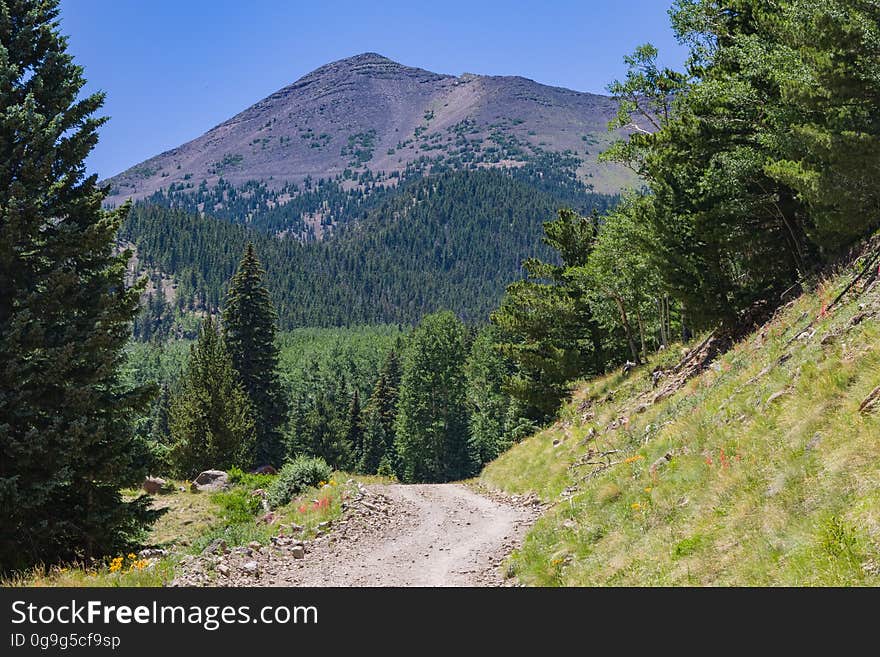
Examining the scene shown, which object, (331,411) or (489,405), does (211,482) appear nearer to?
(331,411)

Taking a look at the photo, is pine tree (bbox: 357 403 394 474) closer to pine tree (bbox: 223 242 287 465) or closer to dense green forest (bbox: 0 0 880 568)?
pine tree (bbox: 223 242 287 465)

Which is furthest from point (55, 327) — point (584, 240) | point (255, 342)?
point (255, 342)

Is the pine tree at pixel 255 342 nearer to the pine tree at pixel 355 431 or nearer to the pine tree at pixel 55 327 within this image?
the pine tree at pixel 355 431

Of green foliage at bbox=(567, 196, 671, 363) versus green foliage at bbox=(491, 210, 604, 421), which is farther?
green foliage at bbox=(491, 210, 604, 421)

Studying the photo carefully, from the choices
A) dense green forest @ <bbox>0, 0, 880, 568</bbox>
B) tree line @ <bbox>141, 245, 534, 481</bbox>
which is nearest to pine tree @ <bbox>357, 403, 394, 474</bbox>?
tree line @ <bbox>141, 245, 534, 481</bbox>

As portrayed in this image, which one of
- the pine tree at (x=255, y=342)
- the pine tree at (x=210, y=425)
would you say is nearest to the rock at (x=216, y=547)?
the pine tree at (x=210, y=425)

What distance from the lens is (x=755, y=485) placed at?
7789 mm

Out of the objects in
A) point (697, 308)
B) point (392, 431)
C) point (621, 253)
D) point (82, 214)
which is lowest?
point (392, 431)

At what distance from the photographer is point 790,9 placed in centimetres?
1673

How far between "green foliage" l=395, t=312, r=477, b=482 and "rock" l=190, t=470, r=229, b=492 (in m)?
36.0

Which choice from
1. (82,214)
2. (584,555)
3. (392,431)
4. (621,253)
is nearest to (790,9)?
(621,253)

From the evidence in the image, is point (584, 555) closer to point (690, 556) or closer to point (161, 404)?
point (690, 556)

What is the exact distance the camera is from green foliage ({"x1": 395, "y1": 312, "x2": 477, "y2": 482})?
62969 millimetres

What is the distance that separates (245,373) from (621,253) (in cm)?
3117
